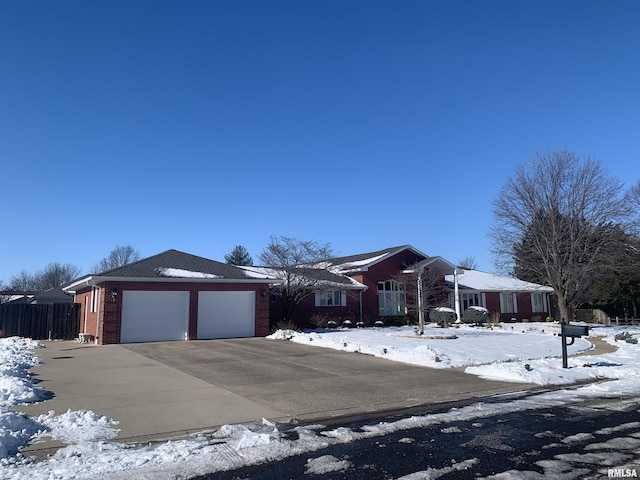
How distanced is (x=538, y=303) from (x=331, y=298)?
20.4m

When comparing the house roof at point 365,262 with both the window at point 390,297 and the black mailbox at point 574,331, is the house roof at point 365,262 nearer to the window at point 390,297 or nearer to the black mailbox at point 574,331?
the window at point 390,297

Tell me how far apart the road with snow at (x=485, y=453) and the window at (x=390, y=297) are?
26007 mm

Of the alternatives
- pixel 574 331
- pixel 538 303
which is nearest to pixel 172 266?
pixel 574 331

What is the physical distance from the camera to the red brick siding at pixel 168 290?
20562 mm

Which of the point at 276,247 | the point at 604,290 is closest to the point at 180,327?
the point at 276,247

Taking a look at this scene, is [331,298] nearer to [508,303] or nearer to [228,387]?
[508,303]

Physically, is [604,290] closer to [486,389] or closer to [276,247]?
[276,247]

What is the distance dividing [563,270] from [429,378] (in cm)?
2347

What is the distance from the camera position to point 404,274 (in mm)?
34438

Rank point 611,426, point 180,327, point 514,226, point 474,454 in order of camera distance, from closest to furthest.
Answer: point 474,454
point 611,426
point 180,327
point 514,226

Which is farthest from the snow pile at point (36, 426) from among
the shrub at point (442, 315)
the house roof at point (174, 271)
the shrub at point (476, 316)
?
the shrub at point (476, 316)

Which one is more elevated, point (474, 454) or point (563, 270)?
point (563, 270)

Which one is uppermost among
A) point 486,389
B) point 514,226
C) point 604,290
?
point 514,226

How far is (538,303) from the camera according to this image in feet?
133
